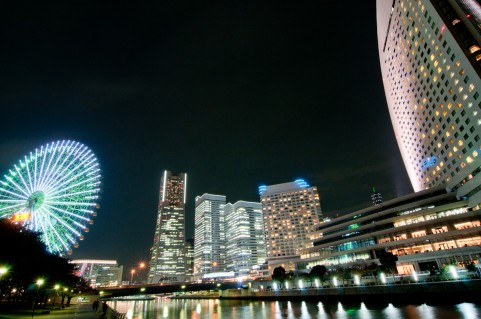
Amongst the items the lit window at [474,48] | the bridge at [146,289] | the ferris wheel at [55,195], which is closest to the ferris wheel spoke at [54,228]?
the ferris wheel at [55,195]

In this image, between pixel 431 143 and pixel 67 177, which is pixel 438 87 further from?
pixel 67 177

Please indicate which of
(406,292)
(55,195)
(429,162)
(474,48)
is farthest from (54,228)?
(429,162)

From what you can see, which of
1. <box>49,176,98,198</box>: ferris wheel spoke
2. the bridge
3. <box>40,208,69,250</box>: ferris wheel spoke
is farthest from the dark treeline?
the bridge

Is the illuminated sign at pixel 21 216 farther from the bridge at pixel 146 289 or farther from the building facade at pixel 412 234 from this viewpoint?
the building facade at pixel 412 234

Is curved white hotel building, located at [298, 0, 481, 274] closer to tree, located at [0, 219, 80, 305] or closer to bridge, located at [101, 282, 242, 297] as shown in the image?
bridge, located at [101, 282, 242, 297]

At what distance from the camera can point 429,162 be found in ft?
352

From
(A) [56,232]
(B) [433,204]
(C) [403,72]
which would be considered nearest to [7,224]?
(A) [56,232]

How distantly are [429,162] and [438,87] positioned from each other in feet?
93.4

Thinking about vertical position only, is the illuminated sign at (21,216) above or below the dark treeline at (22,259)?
above

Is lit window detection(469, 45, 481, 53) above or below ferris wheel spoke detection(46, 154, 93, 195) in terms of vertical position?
above

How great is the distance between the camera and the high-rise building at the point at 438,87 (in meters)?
81.4

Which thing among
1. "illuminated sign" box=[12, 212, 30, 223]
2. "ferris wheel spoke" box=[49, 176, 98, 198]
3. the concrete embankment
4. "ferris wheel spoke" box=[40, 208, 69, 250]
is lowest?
the concrete embankment

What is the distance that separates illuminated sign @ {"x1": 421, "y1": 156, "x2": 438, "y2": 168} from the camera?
103062 millimetres

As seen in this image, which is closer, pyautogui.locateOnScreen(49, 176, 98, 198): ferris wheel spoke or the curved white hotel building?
pyautogui.locateOnScreen(49, 176, 98, 198): ferris wheel spoke
